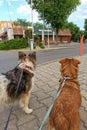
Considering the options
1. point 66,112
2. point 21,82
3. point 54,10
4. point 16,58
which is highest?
point 54,10

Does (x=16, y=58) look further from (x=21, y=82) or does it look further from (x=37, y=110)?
(x=21, y=82)

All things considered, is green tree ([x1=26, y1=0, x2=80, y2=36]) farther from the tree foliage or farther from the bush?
the bush

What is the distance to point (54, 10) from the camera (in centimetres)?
3819

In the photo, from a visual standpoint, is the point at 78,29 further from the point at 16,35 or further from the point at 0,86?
the point at 0,86

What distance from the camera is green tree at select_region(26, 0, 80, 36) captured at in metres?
38.1

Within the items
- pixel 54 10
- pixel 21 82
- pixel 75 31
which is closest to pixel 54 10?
pixel 54 10

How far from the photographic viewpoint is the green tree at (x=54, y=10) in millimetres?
38094

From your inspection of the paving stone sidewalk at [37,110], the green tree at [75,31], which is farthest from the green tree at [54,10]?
the green tree at [75,31]

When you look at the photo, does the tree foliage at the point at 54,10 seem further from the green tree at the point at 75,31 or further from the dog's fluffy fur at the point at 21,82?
the green tree at the point at 75,31

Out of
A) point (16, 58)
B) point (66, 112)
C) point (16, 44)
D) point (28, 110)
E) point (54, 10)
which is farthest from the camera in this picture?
point (54, 10)

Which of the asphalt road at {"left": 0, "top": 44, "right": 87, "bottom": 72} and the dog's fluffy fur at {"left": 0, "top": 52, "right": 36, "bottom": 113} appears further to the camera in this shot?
the asphalt road at {"left": 0, "top": 44, "right": 87, "bottom": 72}

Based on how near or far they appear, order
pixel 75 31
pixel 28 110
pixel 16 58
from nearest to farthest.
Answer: pixel 28 110, pixel 16 58, pixel 75 31

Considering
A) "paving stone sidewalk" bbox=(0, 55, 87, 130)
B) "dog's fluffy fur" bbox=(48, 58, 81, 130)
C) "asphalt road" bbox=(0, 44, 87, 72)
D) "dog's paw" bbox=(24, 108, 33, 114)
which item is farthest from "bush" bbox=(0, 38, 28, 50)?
"dog's fluffy fur" bbox=(48, 58, 81, 130)

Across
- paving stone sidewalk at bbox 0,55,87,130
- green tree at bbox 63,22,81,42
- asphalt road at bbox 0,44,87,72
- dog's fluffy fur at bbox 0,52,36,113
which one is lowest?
green tree at bbox 63,22,81,42
